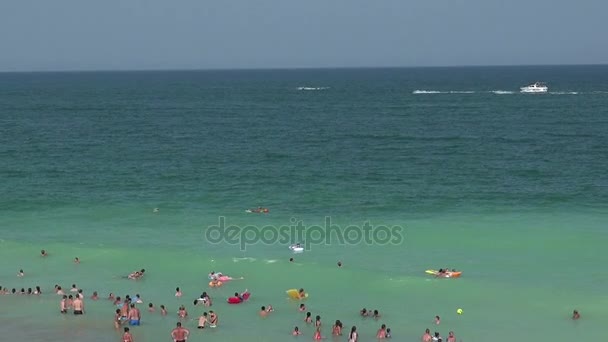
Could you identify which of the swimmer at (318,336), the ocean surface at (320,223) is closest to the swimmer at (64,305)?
the ocean surface at (320,223)

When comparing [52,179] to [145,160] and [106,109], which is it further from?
[106,109]

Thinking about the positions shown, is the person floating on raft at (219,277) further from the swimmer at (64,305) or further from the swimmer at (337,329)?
the swimmer at (337,329)

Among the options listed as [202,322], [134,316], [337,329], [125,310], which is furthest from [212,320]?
[337,329]

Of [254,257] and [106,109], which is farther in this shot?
[106,109]

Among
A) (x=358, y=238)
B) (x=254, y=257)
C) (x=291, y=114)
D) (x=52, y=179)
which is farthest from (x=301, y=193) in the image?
(x=291, y=114)

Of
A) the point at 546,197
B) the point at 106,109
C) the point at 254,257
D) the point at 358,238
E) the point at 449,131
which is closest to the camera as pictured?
the point at 254,257

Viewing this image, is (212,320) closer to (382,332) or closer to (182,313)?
(182,313)

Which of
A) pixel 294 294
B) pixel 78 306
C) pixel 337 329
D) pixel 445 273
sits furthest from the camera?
pixel 445 273

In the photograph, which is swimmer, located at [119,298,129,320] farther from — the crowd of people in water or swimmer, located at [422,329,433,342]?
swimmer, located at [422,329,433,342]
